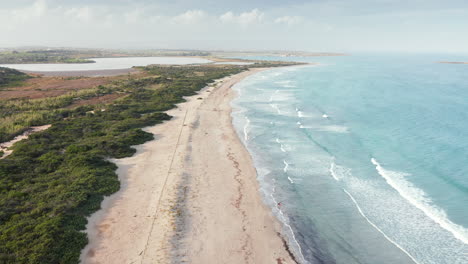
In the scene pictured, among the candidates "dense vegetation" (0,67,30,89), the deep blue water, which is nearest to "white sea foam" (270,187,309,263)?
the deep blue water

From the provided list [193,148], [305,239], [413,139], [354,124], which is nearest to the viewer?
[305,239]

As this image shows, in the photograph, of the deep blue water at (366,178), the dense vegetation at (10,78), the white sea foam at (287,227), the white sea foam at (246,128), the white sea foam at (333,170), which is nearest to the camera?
the white sea foam at (287,227)

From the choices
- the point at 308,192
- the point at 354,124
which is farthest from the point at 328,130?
the point at 308,192

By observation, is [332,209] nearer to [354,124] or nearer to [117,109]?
[354,124]

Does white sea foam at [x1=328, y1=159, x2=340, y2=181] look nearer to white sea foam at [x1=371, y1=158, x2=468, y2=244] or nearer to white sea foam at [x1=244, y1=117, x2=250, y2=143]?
white sea foam at [x1=371, y1=158, x2=468, y2=244]

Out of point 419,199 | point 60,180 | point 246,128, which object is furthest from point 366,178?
point 60,180

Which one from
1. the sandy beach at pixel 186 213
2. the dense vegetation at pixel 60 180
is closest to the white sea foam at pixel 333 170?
the sandy beach at pixel 186 213

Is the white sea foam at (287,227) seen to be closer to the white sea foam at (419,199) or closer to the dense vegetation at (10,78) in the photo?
the white sea foam at (419,199)
